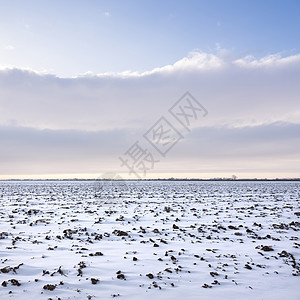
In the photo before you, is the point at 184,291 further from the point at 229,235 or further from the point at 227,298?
the point at 229,235

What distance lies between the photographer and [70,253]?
29.7 feet

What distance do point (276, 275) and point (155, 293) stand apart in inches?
152

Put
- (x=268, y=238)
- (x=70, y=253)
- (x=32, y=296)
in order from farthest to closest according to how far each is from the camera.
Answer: (x=268, y=238) < (x=70, y=253) < (x=32, y=296)

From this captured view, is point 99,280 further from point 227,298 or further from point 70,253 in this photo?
point 227,298

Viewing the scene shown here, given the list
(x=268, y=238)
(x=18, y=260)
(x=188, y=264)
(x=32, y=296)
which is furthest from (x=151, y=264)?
(x=268, y=238)

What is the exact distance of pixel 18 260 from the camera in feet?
27.1

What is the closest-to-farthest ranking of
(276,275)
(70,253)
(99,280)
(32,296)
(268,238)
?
(32,296) → (99,280) → (276,275) → (70,253) → (268,238)

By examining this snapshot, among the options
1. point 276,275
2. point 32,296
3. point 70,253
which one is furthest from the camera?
point 70,253

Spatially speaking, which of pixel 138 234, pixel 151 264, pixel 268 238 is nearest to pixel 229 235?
pixel 268 238

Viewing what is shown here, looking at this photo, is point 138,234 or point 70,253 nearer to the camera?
point 70,253

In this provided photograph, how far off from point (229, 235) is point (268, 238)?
1735 millimetres

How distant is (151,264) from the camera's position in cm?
808

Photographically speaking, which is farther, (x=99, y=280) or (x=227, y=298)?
(x=99, y=280)

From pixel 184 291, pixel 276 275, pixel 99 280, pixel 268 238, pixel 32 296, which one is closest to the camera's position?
pixel 32 296
